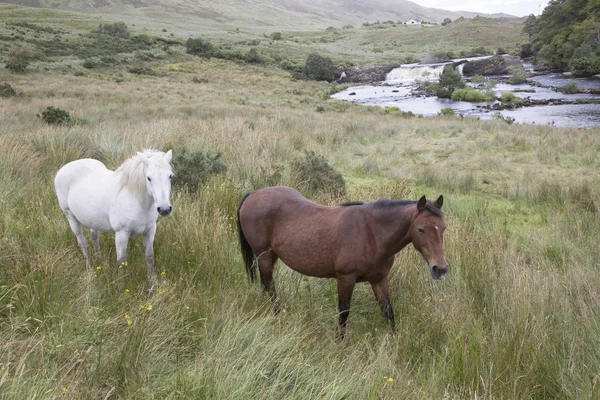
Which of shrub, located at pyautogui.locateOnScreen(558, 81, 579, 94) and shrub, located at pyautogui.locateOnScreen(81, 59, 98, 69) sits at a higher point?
shrub, located at pyautogui.locateOnScreen(558, 81, 579, 94)

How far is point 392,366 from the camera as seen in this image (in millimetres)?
2748

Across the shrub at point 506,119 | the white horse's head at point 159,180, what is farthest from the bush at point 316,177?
the shrub at point 506,119

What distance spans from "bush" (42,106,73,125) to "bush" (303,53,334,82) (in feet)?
132

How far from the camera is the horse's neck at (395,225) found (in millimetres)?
3072

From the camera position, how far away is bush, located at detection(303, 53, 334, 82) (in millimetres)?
50906

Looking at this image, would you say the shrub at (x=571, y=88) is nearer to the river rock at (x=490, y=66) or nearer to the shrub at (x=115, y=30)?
the river rock at (x=490, y=66)

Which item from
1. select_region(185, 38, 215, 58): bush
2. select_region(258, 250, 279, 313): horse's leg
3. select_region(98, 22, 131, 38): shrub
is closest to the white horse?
select_region(258, 250, 279, 313): horse's leg

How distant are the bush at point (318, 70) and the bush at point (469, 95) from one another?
65.9ft

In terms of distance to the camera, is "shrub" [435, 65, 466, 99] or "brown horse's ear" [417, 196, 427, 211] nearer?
"brown horse's ear" [417, 196, 427, 211]

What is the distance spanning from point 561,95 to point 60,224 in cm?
3531

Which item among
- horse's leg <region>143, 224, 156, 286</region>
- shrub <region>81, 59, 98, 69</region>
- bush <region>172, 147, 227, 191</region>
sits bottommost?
shrub <region>81, 59, 98, 69</region>

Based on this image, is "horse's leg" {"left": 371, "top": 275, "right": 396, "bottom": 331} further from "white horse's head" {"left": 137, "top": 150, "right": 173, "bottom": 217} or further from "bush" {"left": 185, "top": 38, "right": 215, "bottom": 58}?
"bush" {"left": 185, "top": 38, "right": 215, "bottom": 58}

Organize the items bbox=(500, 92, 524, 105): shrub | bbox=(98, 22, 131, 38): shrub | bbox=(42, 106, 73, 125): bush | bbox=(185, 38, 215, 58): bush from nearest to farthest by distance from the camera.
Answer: bbox=(42, 106, 73, 125): bush < bbox=(500, 92, 524, 105): shrub < bbox=(185, 38, 215, 58): bush < bbox=(98, 22, 131, 38): shrub

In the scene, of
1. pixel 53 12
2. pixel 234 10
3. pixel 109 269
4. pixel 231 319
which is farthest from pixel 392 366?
pixel 234 10
